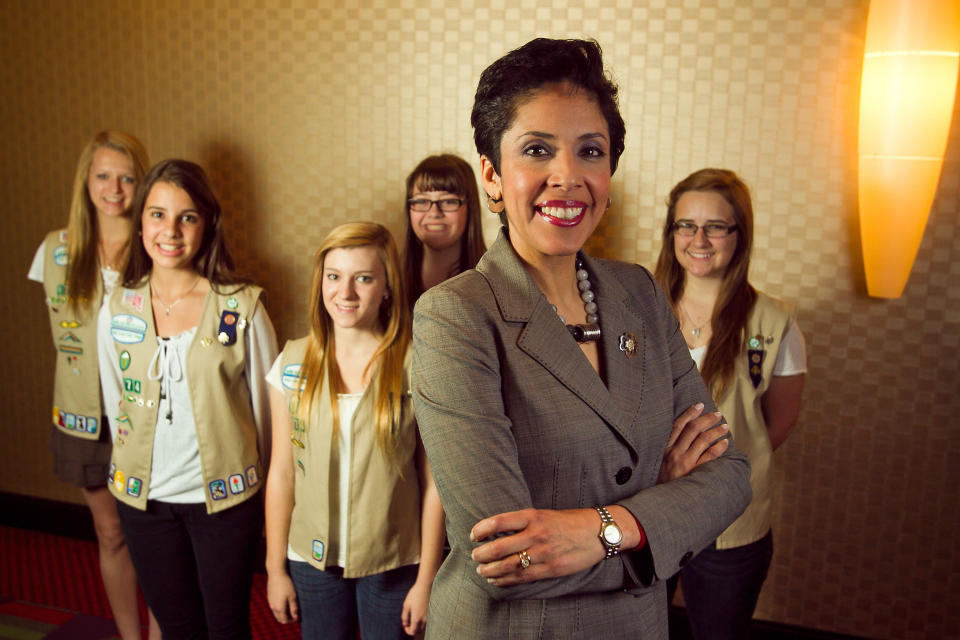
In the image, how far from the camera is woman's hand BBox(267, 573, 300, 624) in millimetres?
2135

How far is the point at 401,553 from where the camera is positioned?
6.81ft

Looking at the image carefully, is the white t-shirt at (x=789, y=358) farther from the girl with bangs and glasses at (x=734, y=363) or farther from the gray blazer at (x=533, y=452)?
the gray blazer at (x=533, y=452)

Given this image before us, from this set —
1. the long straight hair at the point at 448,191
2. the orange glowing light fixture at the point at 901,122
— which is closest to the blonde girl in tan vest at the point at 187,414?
the long straight hair at the point at 448,191

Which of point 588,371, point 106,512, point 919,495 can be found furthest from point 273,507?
point 919,495

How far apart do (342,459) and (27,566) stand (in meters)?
2.43

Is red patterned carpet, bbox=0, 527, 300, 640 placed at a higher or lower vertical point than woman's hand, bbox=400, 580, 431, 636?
lower

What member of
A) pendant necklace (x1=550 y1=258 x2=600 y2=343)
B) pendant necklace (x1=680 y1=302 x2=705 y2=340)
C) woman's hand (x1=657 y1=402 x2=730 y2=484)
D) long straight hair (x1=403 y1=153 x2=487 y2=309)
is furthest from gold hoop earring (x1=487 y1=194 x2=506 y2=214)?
long straight hair (x1=403 y1=153 x2=487 y2=309)

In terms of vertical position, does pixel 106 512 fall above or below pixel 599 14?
below

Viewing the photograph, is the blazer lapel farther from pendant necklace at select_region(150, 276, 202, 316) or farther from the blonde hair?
the blonde hair

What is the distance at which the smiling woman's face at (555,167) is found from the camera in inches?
47.6

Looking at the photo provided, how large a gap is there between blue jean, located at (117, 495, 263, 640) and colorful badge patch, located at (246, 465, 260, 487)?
63mm

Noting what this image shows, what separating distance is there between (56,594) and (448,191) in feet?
8.32

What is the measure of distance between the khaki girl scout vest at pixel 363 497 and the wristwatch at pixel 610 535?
0.98 metres

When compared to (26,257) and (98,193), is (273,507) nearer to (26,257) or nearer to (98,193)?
(98,193)
